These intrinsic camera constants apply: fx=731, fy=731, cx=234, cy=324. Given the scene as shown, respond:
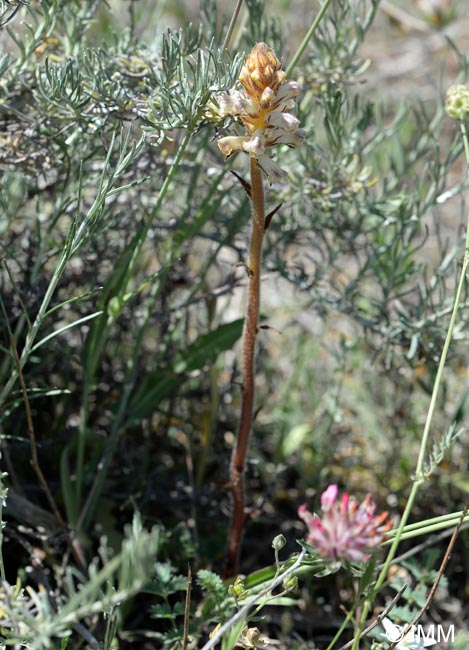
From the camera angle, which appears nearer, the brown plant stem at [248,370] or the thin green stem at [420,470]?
the thin green stem at [420,470]

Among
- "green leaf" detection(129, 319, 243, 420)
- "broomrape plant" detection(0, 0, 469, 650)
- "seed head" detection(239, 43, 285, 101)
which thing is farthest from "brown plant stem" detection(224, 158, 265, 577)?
"green leaf" detection(129, 319, 243, 420)

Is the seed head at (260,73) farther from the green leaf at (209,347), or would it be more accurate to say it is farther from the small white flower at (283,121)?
the green leaf at (209,347)

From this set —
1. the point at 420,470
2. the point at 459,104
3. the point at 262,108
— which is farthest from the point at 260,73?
the point at 420,470

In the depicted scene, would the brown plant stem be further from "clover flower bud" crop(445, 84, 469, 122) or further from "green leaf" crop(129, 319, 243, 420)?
"clover flower bud" crop(445, 84, 469, 122)

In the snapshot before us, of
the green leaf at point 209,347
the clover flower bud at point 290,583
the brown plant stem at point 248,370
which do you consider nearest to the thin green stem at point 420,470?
the clover flower bud at point 290,583

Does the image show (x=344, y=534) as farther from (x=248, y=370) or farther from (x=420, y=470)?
(x=248, y=370)

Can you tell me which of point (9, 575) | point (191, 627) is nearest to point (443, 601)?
point (191, 627)
